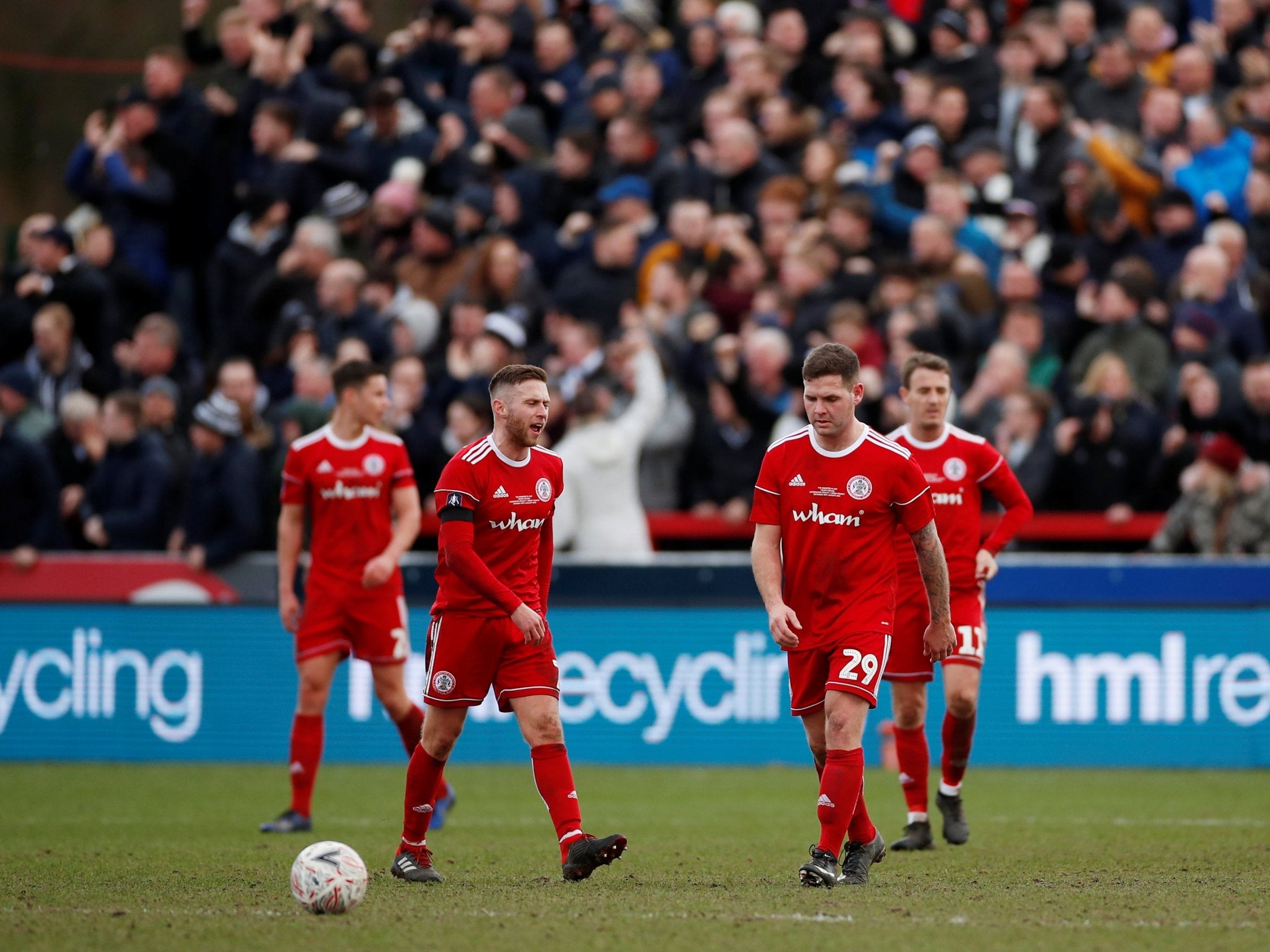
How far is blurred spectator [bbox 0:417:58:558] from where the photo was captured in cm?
1519

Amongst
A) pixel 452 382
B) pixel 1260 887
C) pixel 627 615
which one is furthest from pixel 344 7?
pixel 1260 887

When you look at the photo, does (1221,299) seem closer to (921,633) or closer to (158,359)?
(921,633)

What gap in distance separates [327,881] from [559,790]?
1302mm

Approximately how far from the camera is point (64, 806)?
11.9 meters

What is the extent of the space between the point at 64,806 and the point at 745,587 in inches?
208

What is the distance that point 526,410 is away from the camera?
8.23 m

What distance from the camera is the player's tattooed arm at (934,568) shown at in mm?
8234

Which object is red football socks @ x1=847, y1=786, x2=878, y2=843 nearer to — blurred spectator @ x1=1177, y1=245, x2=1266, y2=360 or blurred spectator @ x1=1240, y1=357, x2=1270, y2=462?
blurred spectator @ x1=1240, y1=357, x2=1270, y2=462

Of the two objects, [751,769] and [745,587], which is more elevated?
[745,587]

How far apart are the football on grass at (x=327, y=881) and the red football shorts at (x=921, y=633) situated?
3309mm

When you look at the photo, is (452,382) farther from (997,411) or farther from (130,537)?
(997,411)

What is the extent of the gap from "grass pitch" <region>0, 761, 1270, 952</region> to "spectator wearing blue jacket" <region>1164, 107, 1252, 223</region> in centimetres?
537

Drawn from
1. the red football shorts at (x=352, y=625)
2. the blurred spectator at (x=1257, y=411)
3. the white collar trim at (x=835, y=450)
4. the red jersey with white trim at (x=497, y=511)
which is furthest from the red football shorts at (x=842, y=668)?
the blurred spectator at (x=1257, y=411)

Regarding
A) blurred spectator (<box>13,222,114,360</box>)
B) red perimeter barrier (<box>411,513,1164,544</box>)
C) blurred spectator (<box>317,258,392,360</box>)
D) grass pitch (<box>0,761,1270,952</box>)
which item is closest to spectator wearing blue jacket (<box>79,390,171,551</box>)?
blurred spectator (<box>317,258,392,360</box>)
